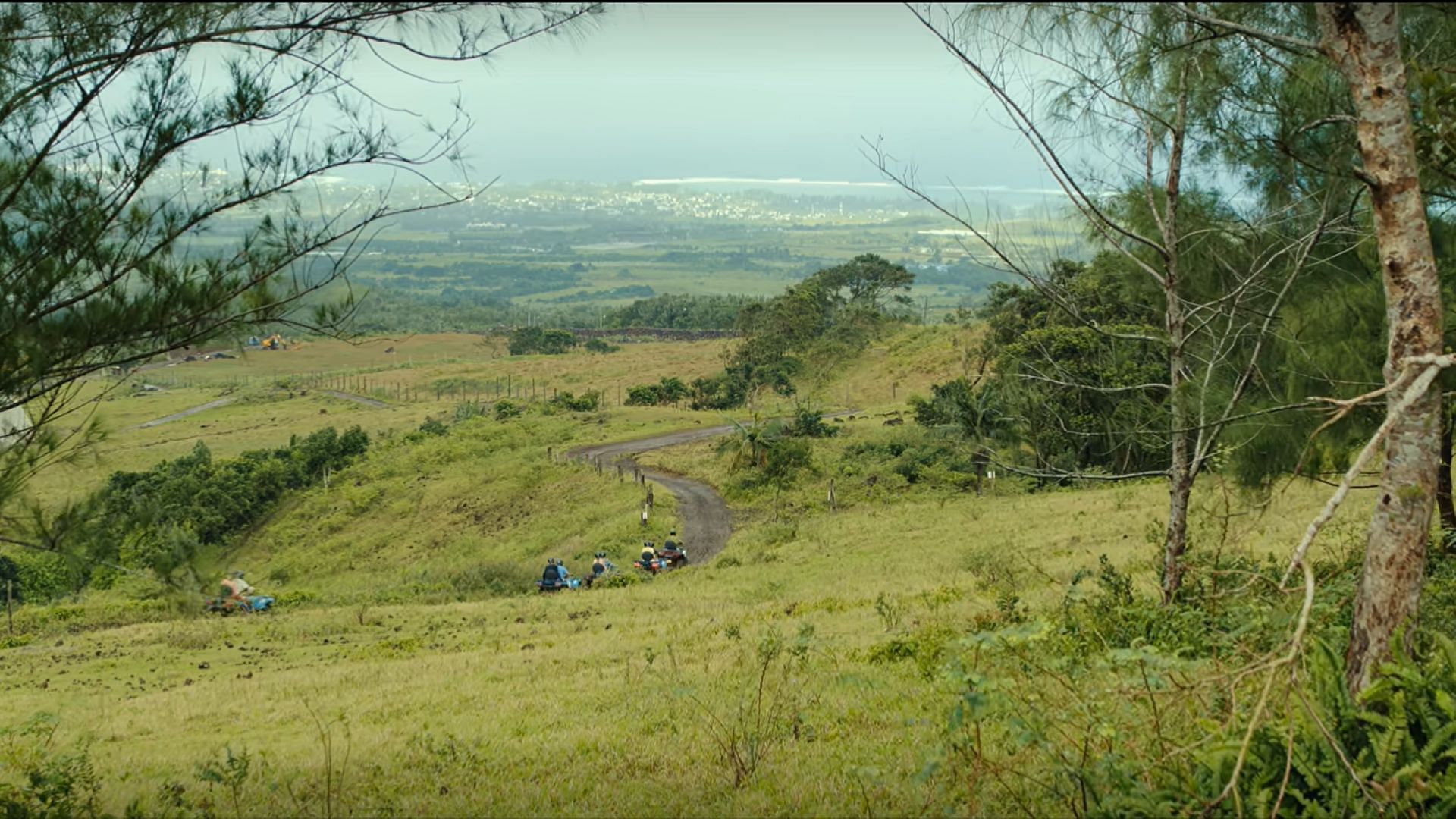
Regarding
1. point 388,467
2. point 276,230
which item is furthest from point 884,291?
point 276,230

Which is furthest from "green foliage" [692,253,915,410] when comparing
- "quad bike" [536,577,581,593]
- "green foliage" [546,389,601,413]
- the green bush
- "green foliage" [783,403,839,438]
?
"quad bike" [536,577,581,593]

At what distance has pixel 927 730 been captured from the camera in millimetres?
5406

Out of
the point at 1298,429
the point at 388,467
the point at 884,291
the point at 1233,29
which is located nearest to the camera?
the point at 1233,29

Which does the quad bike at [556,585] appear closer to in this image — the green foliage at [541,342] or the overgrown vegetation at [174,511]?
the overgrown vegetation at [174,511]

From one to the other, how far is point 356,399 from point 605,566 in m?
40.6

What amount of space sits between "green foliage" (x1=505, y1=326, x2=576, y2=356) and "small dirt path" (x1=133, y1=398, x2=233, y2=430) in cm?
2035

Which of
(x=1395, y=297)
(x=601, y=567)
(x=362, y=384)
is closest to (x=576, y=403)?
(x=362, y=384)

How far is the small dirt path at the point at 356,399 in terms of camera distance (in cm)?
5388

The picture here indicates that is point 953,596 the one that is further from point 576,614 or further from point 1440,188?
point 1440,188

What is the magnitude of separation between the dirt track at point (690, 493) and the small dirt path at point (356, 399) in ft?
67.6

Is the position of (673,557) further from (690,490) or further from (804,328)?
(804,328)

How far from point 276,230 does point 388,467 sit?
106 feet

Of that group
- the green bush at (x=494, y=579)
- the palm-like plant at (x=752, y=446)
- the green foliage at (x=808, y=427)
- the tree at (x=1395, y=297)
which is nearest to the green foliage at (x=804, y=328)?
the green foliage at (x=808, y=427)

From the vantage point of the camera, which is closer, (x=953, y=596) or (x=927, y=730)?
(x=927, y=730)
